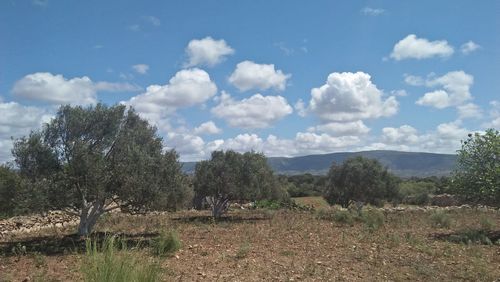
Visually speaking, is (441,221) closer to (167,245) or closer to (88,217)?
(167,245)

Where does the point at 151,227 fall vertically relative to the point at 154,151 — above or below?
below

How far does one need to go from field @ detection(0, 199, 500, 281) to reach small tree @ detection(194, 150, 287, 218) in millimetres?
4270

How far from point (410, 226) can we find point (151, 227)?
11941 millimetres

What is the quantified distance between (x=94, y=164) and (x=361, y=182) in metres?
21.5

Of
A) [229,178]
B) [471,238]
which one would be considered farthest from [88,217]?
[471,238]

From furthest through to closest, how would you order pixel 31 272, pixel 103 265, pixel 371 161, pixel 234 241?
pixel 371 161
pixel 234 241
pixel 31 272
pixel 103 265

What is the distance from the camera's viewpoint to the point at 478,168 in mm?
19281

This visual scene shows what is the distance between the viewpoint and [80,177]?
15.0 metres

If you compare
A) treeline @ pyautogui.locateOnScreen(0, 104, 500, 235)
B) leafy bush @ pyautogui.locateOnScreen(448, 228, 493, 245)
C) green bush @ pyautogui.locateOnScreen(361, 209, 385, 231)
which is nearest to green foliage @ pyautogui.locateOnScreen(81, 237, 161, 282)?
treeline @ pyautogui.locateOnScreen(0, 104, 500, 235)

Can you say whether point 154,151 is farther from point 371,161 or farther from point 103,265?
point 371,161

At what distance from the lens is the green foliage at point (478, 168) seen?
734 inches

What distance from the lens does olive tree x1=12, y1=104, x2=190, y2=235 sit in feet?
49.0

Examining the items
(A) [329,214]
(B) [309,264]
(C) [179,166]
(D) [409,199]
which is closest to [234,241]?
(C) [179,166]

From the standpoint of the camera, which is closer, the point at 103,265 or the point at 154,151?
the point at 103,265
